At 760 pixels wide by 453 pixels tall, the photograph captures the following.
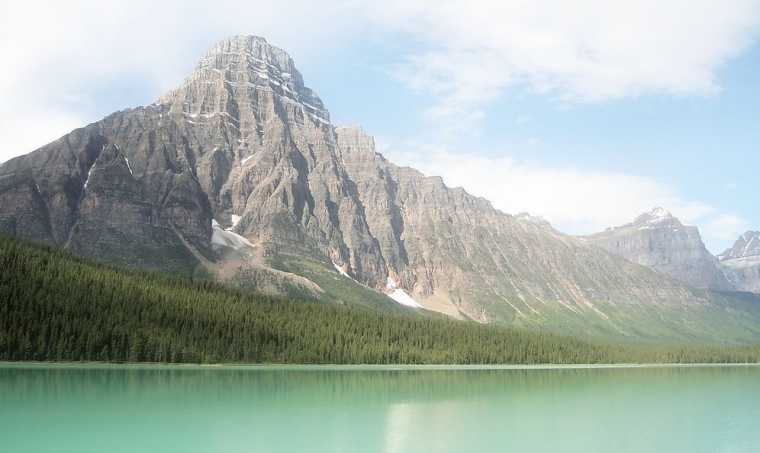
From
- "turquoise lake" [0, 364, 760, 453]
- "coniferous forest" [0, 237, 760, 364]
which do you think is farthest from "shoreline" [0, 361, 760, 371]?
"turquoise lake" [0, 364, 760, 453]

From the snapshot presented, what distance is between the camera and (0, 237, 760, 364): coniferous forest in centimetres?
12662

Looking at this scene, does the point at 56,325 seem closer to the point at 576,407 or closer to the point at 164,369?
the point at 164,369

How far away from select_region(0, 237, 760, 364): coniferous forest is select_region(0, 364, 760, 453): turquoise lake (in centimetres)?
1348

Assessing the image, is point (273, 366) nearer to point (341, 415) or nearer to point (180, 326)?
point (180, 326)

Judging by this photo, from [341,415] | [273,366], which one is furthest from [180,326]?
[341,415]

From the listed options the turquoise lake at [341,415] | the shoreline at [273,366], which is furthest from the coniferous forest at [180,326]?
the turquoise lake at [341,415]

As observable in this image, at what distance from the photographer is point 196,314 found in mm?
153250

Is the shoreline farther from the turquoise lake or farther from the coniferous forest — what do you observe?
the turquoise lake

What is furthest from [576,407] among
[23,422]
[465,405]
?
[23,422]

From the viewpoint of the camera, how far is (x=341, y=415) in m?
68.7

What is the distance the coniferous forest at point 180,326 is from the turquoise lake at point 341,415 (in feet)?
44.2

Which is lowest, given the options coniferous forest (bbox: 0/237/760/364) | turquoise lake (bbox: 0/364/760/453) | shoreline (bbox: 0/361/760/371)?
turquoise lake (bbox: 0/364/760/453)

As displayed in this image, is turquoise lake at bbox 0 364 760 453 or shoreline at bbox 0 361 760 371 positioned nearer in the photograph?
turquoise lake at bbox 0 364 760 453

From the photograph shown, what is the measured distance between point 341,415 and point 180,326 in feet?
280
